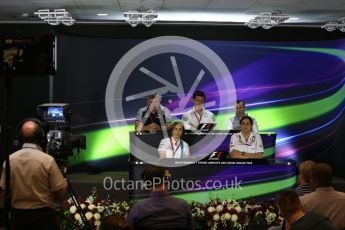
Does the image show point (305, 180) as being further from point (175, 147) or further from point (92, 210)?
point (175, 147)

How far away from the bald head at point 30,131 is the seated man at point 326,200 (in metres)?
1.98

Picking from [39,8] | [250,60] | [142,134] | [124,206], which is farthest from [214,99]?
[124,206]

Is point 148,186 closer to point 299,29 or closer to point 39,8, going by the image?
point 39,8

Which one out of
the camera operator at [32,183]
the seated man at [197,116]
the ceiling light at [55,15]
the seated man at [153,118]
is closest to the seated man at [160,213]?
the camera operator at [32,183]

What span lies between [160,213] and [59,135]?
236 cm

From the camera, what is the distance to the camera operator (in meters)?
3.78

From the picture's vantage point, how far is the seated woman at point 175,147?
6.67 m

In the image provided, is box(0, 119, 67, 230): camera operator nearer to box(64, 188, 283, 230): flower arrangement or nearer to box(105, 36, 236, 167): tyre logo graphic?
box(64, 188, 283, 230): flower arrangement

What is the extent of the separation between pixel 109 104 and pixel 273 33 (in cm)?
330

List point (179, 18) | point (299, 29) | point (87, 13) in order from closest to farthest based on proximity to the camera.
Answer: point (87, 13) → point (179, 18) → point (299, 29)

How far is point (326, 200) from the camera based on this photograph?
384 cm

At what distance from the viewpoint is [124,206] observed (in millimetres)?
5262

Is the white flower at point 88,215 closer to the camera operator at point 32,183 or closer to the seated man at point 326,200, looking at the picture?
the camera operator at point 32,183

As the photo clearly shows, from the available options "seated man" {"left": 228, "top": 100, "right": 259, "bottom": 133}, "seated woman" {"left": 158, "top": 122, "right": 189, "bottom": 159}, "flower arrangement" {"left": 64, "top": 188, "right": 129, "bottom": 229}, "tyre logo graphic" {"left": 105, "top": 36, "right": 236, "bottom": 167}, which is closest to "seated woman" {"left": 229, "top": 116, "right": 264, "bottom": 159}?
"seated woman" {"left": 158, "top": 122, "right": 189, "bottom": 159}
